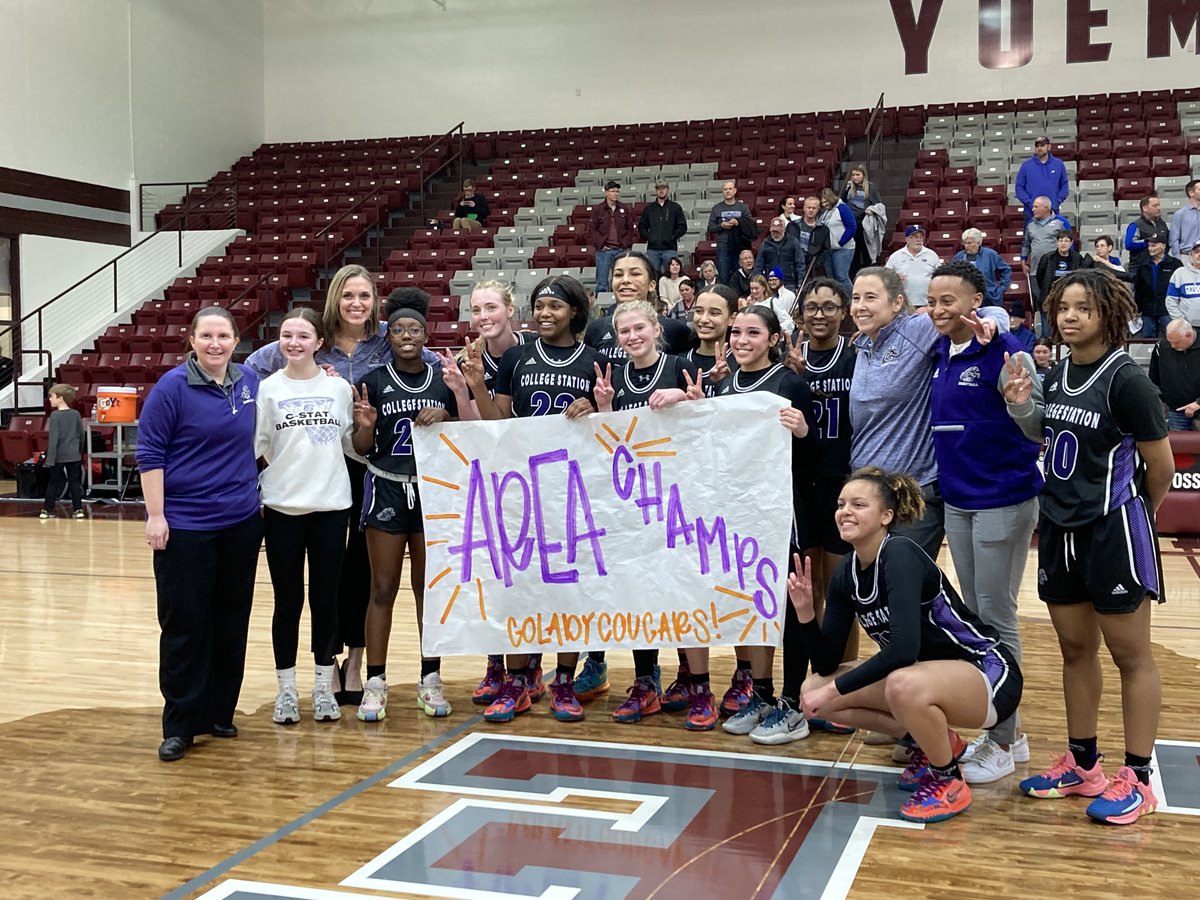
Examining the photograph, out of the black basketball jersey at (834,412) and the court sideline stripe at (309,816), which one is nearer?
the court sideline stripe at (309,816)

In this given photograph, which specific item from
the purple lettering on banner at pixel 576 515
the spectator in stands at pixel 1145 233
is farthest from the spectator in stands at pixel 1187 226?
the purple lettering on banner at pixel 576 515

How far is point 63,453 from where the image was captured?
416 inches

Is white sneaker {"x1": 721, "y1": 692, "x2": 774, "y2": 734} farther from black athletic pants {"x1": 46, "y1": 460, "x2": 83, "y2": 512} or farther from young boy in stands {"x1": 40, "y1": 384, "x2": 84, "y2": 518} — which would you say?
black athletic pants {"x1": 46, "y1": 460, "x2": 83, "y2": 512}

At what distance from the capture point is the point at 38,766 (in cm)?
377

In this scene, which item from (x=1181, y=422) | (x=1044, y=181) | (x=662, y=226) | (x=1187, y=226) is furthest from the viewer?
(x=662, y=226)

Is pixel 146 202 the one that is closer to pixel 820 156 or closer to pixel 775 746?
pixel 820 156

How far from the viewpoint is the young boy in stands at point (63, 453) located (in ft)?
34.4

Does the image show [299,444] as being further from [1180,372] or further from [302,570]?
[1180,372]

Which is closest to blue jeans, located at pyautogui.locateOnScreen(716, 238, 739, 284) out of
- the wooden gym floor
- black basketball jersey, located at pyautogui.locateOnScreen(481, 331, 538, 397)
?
the wooden gym floor

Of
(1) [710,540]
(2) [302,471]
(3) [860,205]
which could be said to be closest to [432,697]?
(2) [302,471]

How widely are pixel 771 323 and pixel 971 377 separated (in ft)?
2.41

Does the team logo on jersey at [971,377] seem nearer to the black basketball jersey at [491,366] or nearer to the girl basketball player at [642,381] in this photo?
the girl basketball player at [642,381]

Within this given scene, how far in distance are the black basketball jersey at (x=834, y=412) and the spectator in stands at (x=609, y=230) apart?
8.89 metres

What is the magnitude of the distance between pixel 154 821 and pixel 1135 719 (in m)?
2.80
